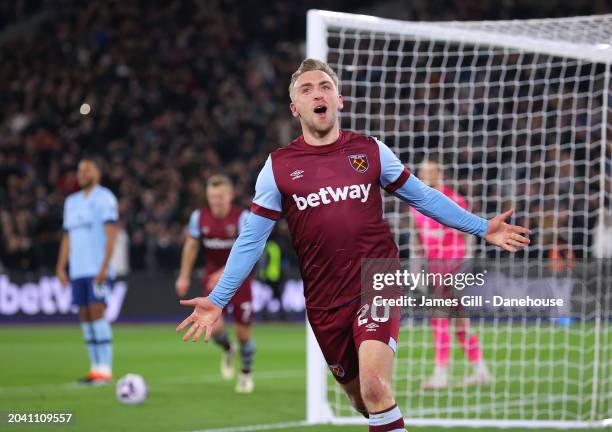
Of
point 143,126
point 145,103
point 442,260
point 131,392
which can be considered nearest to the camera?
point 131,392

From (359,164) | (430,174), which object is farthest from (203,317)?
(430,174)

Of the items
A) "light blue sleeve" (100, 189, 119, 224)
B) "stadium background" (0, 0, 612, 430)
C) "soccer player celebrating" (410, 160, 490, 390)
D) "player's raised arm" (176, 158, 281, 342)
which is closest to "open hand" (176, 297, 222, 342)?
"player's raised arm" (176, 158, 281, 342)

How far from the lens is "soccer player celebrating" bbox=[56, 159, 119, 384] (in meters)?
10.6

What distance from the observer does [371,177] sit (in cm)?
537

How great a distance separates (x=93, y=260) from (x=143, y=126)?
43.7ft

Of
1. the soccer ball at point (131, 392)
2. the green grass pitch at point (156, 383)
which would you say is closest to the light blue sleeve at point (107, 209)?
the green grass pitch at point (156, 383)

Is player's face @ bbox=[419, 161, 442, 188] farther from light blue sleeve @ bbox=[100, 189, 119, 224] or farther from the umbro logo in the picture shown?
the umbro logo

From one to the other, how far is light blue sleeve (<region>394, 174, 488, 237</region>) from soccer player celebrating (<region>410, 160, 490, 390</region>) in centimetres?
420

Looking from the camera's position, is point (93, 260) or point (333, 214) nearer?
point (333, 214)

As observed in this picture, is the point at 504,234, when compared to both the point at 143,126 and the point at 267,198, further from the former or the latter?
the point at 143,126

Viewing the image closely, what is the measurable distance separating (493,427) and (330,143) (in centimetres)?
347

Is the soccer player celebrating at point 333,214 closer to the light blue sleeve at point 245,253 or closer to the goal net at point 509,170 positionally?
the light blue sleeve at point 245,253

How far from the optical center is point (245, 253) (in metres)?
5.34

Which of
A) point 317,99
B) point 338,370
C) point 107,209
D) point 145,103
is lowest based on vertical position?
point 338,370
